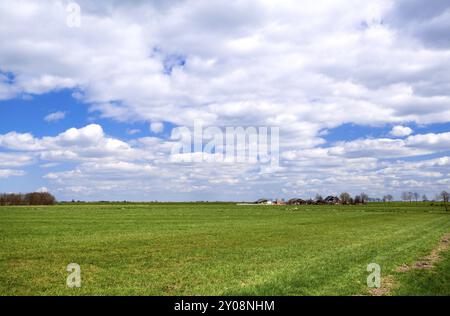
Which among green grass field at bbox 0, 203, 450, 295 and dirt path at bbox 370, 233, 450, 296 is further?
green grass field at bbox 0, 203, 450, 295

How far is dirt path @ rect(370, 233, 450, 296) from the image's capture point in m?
16.9

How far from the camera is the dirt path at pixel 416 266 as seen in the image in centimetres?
1695

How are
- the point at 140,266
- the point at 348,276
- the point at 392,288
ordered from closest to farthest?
the point at 392,288 < the point at 348,276 < the point at 140,266

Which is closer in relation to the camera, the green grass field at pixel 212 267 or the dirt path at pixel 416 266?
the dirt path at pixel 416 266

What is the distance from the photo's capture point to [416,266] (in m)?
23.0

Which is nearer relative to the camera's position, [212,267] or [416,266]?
[212,267]
